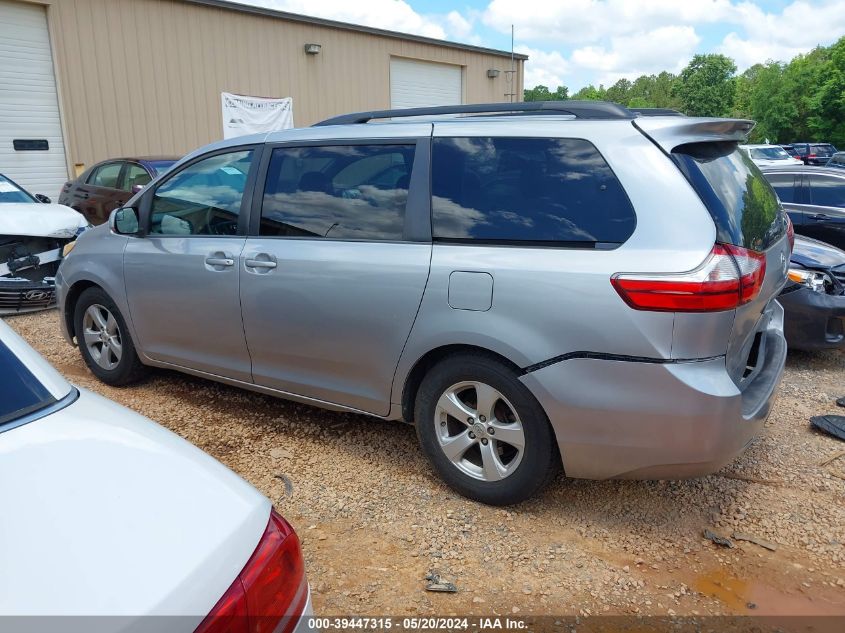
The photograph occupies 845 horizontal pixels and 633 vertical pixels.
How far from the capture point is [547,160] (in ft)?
9.50

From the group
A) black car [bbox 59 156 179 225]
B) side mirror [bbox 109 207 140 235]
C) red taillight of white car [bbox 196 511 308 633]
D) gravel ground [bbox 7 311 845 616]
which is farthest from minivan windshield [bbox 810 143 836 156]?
red taillight of white car [bbox 196 511 308 633]

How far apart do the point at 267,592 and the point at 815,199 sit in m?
7.59

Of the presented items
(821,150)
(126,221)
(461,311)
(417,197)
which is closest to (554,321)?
(461,311)

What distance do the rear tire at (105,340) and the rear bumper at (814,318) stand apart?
4.75 m

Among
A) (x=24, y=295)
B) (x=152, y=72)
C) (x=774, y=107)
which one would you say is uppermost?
(x=774, y=107)

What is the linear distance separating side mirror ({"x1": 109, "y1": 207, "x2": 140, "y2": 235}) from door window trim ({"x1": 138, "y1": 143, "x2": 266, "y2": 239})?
5cm

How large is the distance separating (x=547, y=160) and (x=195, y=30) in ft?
46.4

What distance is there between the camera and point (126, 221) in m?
4.36

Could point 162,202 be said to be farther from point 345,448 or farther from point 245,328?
point 345,448

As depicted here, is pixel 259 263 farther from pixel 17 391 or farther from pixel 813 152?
pixel 813 152

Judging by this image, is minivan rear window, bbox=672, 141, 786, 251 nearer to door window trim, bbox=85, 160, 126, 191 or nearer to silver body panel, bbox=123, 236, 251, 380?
silver body panel, bbox=123, 236, 251, 380

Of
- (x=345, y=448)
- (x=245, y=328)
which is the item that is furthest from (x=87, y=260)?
(x=345, y=448)

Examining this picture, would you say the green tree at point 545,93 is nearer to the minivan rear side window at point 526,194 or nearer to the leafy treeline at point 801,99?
the leafy treeline at point 801,99

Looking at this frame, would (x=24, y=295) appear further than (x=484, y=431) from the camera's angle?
Yes
